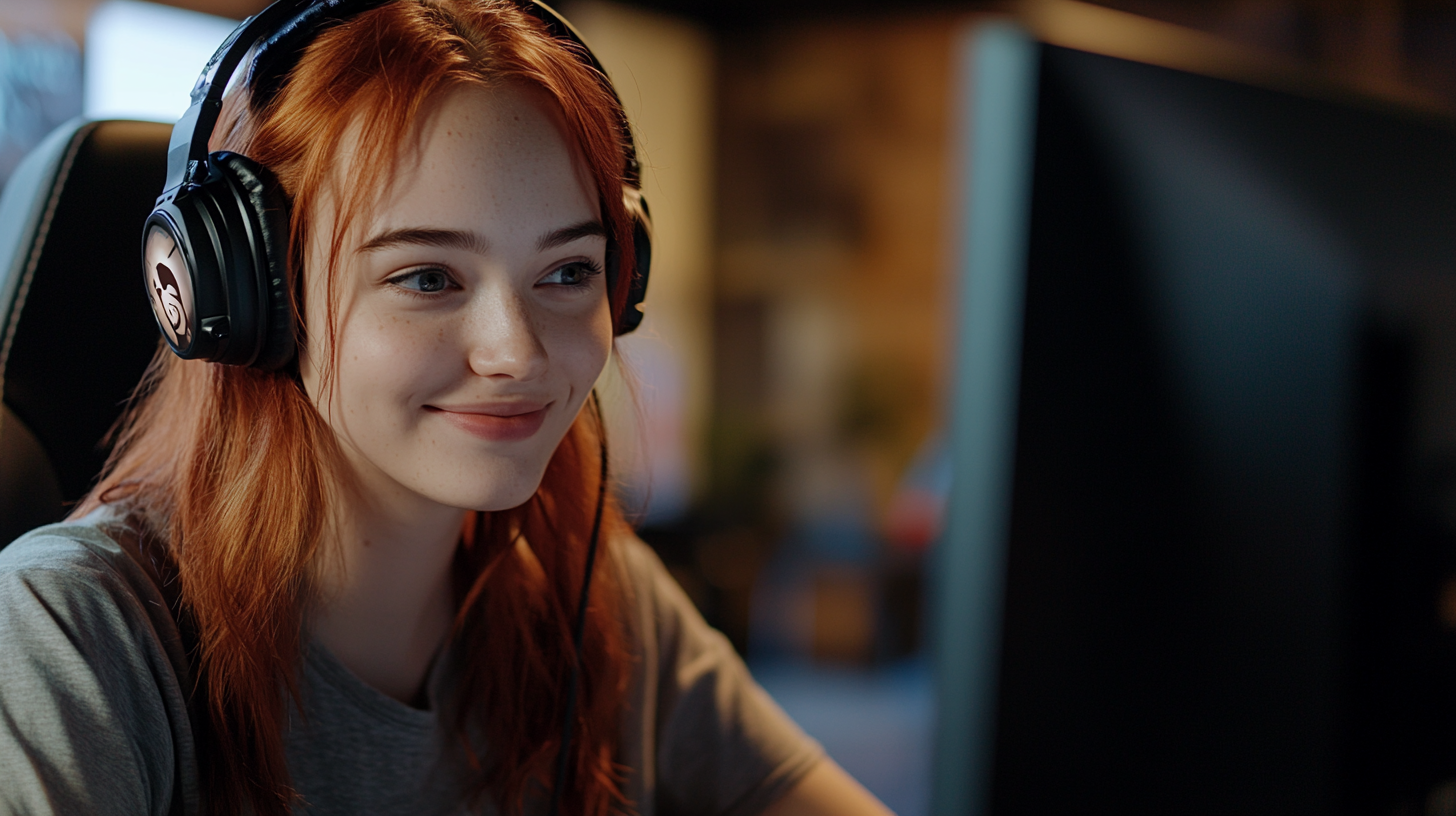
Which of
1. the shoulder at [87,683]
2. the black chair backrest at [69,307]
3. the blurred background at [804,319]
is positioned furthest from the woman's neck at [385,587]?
Answer: the blurred background at [804,319]

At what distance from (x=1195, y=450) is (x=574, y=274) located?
0.39 metres

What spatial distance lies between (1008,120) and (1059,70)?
4 cm

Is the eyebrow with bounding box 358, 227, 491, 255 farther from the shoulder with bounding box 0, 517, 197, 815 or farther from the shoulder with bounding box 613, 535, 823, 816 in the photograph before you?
the shoulder with bounding box 613, 535, 823, 816

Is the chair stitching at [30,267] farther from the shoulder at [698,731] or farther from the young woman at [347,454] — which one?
the shoulder at [698,731]

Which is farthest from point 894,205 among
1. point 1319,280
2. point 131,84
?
point 1319,280

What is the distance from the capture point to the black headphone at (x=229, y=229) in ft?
1.84

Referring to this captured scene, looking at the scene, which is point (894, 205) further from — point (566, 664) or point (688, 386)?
point (566, 664)

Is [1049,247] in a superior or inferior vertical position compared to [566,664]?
superior

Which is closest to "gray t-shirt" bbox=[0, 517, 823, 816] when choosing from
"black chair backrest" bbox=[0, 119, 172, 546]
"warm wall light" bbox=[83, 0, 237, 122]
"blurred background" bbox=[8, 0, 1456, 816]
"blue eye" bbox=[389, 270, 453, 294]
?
"black chair backrest" bbox=[0, 119, 172, 546]

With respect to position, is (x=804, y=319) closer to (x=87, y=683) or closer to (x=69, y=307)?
(x=69, y=307)

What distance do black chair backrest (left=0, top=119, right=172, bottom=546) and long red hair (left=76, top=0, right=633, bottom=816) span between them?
0.10 feet

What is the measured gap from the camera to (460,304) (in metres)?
0.59

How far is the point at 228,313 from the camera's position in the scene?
1.84 feet

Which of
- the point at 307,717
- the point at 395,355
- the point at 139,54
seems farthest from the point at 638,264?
the point at 139,54
